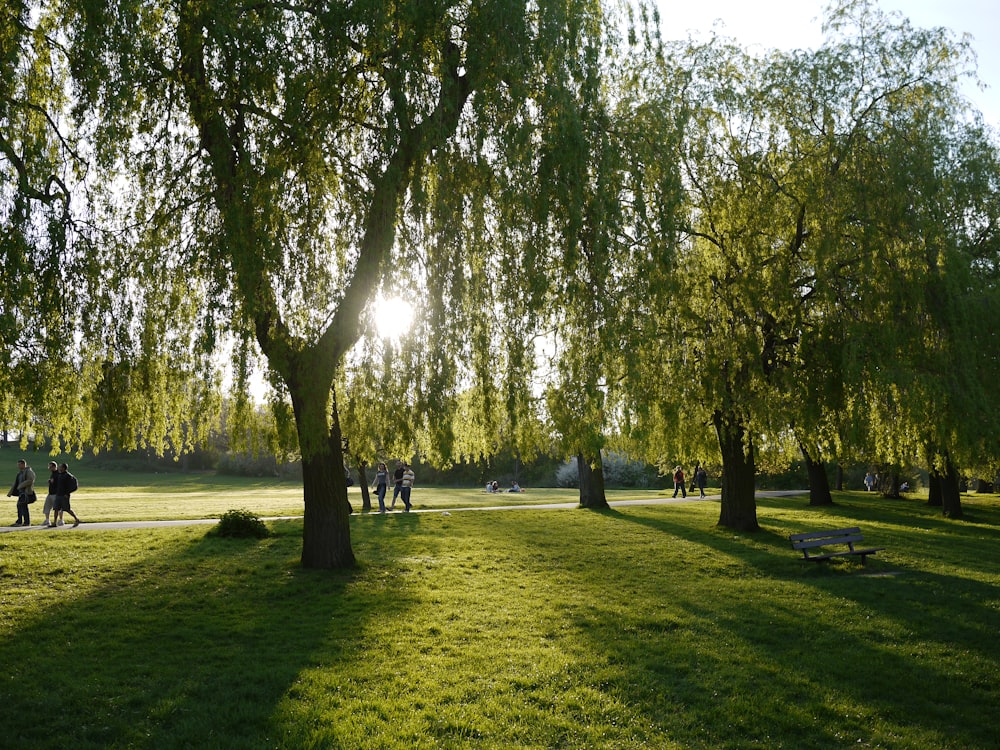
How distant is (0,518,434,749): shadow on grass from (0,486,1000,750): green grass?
0.03 meters

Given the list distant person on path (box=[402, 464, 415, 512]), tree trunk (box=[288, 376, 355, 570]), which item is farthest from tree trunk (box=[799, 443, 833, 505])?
tree trunk (box=[288, 376, 355, 570])

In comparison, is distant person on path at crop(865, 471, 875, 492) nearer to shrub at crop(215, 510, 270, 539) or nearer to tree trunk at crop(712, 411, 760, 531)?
tree trunk at crop(712, 411, 760, 531)

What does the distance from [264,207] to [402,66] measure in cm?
237

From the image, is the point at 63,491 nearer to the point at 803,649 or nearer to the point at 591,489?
the point at 591,489

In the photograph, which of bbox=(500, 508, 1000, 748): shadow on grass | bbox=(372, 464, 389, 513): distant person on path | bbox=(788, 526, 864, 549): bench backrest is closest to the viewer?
bbox=(500, 508, 1000, 748): shadow on grass

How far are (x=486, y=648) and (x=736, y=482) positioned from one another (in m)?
12.3

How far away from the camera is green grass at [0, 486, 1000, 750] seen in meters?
6.57

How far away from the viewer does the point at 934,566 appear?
15586 millimetres

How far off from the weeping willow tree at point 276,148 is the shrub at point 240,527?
7.70m

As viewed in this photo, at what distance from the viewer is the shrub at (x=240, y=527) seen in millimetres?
17250

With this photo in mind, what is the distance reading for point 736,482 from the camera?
1964 centimetres

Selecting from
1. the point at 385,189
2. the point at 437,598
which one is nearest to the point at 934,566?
the point at 437,598

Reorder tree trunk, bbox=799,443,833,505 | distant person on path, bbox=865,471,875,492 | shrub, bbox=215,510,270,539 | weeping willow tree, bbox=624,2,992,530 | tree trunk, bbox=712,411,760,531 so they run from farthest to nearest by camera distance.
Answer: distant person on path, bbox=865,471,875,492
tree trunk, bbox=799,443,833,505
tree trunk, bbox=712,411,760,531
shrub, bbox=215,510,270,539
weeping willow tree, bbox=624,2,992,530

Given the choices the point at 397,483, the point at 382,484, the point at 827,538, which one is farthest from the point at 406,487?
the point at 827,538
